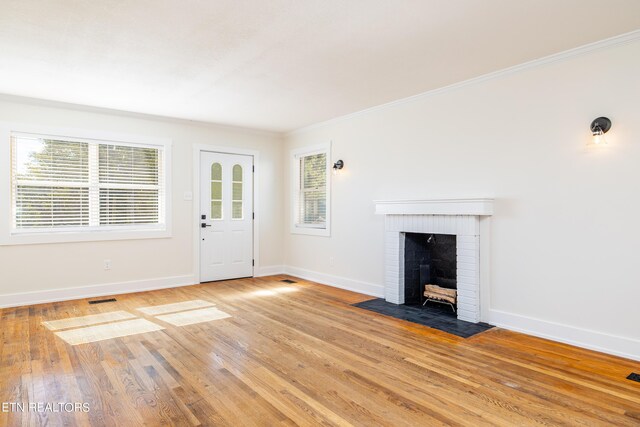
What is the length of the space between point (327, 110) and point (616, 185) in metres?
3.42

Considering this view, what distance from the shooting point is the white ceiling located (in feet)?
8.45

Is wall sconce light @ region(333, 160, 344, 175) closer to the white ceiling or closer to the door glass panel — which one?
the white ceiling

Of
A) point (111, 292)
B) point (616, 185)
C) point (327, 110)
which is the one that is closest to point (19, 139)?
point (111, 292)

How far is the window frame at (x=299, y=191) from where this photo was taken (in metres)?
5.91

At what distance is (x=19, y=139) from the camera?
464cm

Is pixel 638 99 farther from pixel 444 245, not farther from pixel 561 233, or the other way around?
pixel 444 245

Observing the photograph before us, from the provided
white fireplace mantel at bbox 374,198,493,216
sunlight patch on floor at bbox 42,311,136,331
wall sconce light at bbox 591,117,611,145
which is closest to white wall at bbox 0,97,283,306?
sunlight patch on floor at bbox 42,311,136,331

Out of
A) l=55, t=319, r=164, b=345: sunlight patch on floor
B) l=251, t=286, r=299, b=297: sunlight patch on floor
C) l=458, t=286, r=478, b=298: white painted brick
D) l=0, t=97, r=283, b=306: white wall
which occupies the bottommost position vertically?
l=55, t=319, r=164, b=345: sunlight patch on floor

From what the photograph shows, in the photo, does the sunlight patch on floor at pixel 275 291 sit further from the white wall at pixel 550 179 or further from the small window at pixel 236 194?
the white wall at pixel 550 179

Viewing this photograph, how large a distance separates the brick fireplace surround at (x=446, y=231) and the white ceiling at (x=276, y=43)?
1.37 meters

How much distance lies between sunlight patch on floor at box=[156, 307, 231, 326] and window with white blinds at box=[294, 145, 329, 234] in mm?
2305

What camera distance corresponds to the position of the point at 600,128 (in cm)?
309

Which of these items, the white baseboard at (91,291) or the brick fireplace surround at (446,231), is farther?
the white baseboard at (91,291)

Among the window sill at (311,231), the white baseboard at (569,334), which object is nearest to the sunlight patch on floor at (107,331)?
the window sill at (311,231)
